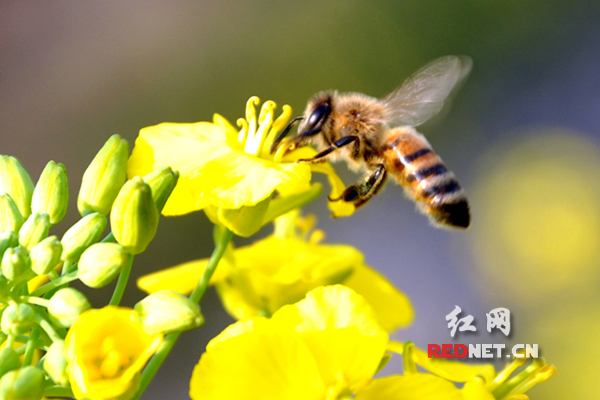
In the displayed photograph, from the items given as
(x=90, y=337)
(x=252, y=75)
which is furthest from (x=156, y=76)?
(x=90, y=337)

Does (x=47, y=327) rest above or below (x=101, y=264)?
below

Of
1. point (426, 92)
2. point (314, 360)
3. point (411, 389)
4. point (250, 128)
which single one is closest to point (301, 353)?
point (314, 360)

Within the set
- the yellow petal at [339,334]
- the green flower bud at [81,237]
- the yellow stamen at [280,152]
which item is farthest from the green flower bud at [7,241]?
the yellow stamen at [280,152]

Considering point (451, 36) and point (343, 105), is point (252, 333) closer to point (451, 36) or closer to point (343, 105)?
point (343, 105)

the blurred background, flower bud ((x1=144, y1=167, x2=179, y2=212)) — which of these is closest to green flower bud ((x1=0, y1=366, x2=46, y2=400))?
flower bud ((x1=144, y1=167, x2=179, y2=212))

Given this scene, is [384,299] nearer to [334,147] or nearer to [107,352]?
[334,147]

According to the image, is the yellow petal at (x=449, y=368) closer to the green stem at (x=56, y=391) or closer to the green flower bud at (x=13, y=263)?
the green stem at (x=56, y=391)
